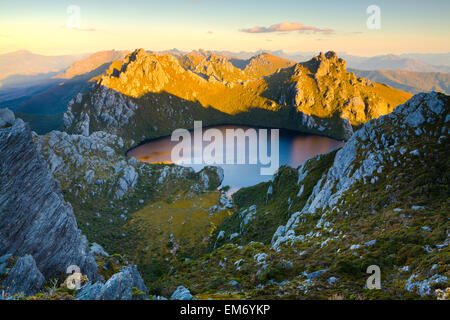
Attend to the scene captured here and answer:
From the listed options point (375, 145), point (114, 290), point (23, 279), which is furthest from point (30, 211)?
point (375, 145)

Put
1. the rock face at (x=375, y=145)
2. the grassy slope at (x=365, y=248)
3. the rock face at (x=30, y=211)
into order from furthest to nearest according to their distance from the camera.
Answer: the rock face at (x=375, y=145), the rock face at (x=30, y=211), the grassy slope at (x=365, y=248)

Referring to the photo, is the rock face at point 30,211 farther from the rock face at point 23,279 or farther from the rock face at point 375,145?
the rock face at point 375,145

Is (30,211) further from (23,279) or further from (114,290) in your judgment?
(114,290)

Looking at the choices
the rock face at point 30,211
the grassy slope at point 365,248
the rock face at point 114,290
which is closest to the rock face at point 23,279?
the rock face at point 30,211

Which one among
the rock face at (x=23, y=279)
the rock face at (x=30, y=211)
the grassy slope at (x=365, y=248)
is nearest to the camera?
the grassy slope at (x=365, y=248)
